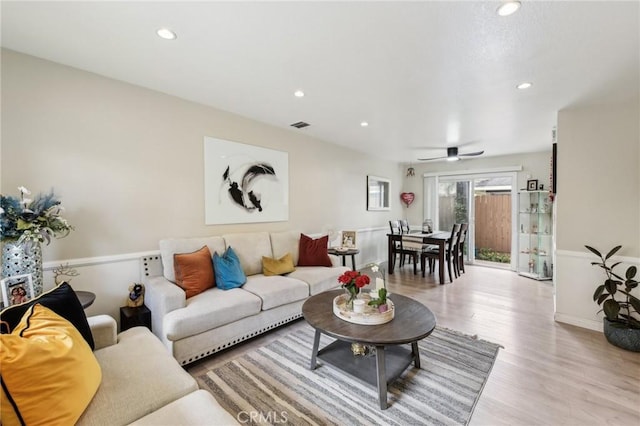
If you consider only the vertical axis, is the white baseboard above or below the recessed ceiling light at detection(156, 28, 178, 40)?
below

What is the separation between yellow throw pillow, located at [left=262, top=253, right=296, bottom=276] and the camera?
3248mm

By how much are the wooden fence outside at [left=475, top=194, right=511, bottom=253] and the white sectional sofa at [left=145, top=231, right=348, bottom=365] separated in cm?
450

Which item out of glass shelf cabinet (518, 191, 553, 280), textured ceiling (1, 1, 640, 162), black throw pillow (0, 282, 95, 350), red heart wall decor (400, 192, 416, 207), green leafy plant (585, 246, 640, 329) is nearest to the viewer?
black throw pillow (0, 282, 95, 350)

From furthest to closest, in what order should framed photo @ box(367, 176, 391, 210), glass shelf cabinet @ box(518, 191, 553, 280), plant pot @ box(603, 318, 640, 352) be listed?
framed photo @ box(367, 176, 391, 210), glass shelf cabinet @ box(518, 191, 553, 280), plant pot @ box(603, 318, 640, 352)

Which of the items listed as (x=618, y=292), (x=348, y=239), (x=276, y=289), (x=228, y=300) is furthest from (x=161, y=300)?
(x=618, y=292)

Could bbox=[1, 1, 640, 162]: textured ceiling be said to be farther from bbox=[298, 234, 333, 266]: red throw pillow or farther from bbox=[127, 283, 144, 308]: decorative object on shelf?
bbox=[127, 283, 144, 308]: decorative object on shelf

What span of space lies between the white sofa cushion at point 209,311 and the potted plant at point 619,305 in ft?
11.4

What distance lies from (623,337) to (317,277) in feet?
9.91

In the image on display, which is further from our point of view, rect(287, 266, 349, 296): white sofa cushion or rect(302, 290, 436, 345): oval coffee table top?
rect(287, 266, 349, 296): white sofa cushion

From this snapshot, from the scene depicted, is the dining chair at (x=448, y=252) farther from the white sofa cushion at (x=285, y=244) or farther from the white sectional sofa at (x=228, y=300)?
the white sofa cushion at (x=285, y=244)

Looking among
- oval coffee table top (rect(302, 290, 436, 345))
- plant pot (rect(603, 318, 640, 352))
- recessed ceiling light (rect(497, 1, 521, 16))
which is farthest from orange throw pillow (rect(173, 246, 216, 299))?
plant pot (rect(603, 318, 640, 352))

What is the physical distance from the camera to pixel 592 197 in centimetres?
300

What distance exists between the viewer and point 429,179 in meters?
6.91

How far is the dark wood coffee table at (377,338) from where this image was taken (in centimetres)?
179
